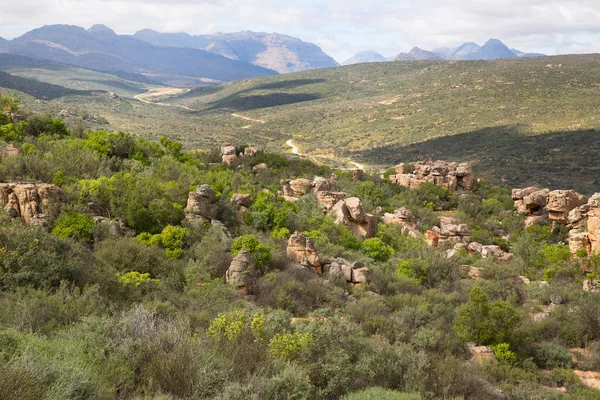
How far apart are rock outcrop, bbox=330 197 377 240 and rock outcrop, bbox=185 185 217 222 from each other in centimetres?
695

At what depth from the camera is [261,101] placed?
416 feet

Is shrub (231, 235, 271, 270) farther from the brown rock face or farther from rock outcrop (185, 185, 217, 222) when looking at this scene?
rock outcrop (185, 185, 217, 222)

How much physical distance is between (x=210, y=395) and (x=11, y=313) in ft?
14.1

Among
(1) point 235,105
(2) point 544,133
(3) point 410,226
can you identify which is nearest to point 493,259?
(3) point 410,226

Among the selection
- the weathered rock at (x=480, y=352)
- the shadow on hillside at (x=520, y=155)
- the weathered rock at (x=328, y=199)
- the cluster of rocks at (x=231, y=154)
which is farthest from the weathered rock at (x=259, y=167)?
the shadow on hillside at (x=520, y=155)

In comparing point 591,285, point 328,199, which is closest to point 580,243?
point 591,285

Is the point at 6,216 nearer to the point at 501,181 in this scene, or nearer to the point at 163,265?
the point at 163,265

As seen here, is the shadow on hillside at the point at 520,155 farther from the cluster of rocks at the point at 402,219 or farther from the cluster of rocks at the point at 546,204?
the cluster of rocks at the point at 402,219

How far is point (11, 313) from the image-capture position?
781 centimetres

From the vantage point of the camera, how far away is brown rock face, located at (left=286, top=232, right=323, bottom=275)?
16.0m

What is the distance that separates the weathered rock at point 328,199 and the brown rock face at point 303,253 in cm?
816

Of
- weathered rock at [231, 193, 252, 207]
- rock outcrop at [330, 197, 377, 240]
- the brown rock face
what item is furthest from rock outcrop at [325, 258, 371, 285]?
weathered rock at [231, 193, 252, 207]

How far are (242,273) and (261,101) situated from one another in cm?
11833

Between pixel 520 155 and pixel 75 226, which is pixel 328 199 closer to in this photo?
pixel 75 226
